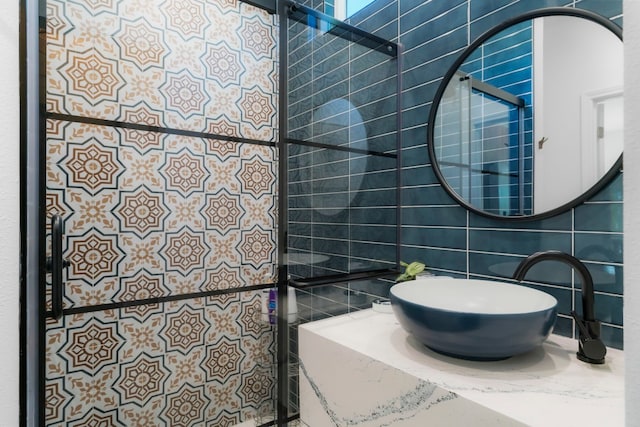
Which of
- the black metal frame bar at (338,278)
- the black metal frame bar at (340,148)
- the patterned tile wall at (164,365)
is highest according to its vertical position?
the black metal frame bar at (340,148)

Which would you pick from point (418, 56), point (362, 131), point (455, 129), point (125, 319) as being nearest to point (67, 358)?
point (125, 319)

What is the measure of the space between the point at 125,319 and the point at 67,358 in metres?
0.18

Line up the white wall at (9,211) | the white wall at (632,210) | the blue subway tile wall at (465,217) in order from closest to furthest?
the white wall at (632,210)
the white wall at (9,211)
the blue subway tile wall at (465,217)

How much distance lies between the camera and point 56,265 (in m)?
0.94

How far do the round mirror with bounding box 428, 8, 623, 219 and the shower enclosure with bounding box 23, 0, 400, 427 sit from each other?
11.2 inches

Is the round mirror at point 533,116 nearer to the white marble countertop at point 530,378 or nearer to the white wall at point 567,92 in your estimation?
the white wall at point 567,92

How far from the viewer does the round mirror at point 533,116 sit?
918mm

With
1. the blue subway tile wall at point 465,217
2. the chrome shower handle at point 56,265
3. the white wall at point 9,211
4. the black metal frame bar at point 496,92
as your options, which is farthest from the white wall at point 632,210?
the chrome shower handle at point 56,265

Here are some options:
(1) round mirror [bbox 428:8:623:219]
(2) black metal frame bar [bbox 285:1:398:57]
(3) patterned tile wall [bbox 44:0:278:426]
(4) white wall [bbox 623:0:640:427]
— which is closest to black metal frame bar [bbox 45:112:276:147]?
(3) patterned tile wall [bbox 44:0:278:426]

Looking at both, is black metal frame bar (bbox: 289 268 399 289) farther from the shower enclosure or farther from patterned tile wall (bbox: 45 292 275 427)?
patterned tile wall (bbox: 45 292 275 427)

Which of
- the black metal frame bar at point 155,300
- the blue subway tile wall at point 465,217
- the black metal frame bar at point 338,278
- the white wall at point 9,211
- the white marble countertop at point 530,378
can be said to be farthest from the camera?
the black metal frame bar at point 338,278

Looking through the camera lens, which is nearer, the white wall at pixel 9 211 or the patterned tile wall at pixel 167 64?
the white wall at pixel 9 211

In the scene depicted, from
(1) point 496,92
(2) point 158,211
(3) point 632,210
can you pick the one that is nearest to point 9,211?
(2) point 158,211

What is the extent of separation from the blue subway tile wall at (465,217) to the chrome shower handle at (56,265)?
0.79 m
